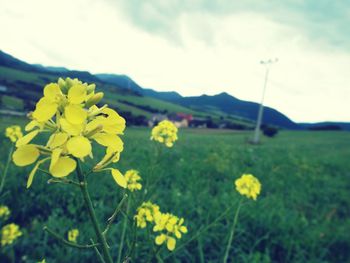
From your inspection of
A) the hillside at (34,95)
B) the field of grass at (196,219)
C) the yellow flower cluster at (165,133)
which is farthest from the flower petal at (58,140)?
the hillside at (34,95)

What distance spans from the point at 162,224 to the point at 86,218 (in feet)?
5.81

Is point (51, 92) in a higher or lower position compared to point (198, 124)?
higher

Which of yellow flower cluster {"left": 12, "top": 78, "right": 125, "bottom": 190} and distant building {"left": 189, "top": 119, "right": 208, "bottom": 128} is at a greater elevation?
yellow flower cluster {"left": 12, "top": 78, "right": 125, "bottom": 190}

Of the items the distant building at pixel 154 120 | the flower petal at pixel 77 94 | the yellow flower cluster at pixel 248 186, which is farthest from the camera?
the distant building at pixel 154 120

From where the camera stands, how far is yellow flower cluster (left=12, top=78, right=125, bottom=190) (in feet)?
2.30

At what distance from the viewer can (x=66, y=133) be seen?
75 centimetres

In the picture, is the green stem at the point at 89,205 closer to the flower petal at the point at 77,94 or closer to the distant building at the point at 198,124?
the flower petal at the point at 77,94

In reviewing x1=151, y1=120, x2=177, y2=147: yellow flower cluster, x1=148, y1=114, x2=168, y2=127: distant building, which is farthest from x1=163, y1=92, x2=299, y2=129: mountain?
x1=151, y1=120, x2=177, y2=147: yellow flower cluster

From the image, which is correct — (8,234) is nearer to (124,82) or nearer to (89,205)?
(89,205)

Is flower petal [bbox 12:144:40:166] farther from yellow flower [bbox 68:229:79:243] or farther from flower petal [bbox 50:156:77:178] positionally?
yellow flower [bbox 68:229:79:243]

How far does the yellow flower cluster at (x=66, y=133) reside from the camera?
70cm

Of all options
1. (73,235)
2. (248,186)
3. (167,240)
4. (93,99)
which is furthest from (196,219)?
(93,99)

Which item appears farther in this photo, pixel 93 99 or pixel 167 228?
pixel 167 228

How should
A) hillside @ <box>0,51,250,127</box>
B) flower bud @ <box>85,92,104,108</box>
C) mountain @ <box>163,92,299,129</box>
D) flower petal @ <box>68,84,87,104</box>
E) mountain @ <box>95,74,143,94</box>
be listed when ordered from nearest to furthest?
flower petal @ <box>68,84,87,104</box> → flower bud @ <box>85,92,104,108</box> → hillside @ <box>0,51,250,127</box> → mountain @ <box>163,92,299,129</box> → mountain @ <box>95,74,143,94</box>
